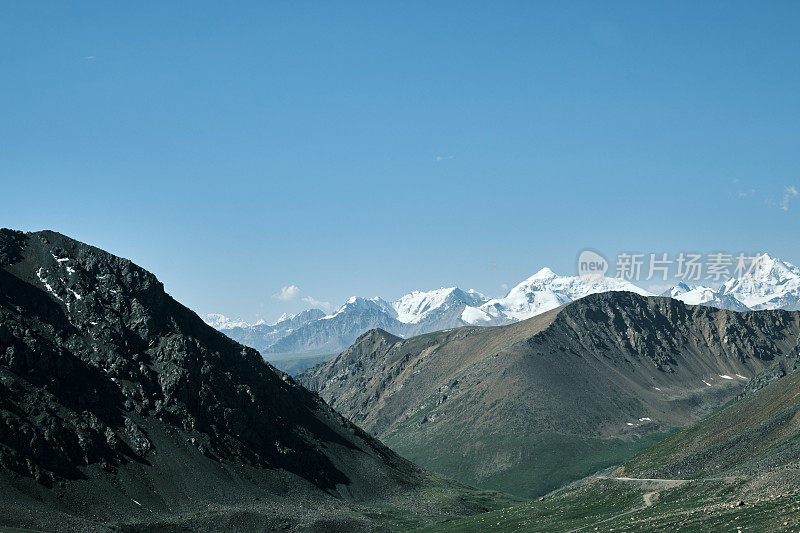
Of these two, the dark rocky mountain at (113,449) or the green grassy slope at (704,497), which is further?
the dark rocky mountain at (113,449)

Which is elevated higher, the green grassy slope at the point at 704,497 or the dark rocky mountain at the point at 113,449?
the dark rocky mountain at the point at 113,449

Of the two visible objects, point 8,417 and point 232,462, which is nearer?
point 8,417

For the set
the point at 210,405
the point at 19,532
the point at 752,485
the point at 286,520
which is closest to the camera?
the point at 752,485

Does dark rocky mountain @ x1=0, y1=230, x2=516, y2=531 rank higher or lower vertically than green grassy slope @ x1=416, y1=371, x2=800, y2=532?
higher

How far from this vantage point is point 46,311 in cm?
19438

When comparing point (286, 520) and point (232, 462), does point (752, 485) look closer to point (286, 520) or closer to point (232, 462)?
point (286, 520)

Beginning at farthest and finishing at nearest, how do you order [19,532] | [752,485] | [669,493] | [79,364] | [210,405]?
[210,405] → [79,364] → [669,493] → [19,532] → [752,485]

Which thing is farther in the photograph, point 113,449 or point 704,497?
point 113,449

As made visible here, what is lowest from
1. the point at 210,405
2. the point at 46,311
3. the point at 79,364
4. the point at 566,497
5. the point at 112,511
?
the point at 566,497

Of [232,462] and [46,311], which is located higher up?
[46,311]

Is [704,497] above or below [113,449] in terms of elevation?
below

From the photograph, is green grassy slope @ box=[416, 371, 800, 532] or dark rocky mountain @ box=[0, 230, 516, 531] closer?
green grassy slope @ box=[416, 371, 800, 532]

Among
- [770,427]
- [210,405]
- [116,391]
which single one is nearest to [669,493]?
[770,427]

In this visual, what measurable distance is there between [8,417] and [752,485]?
149 metres
